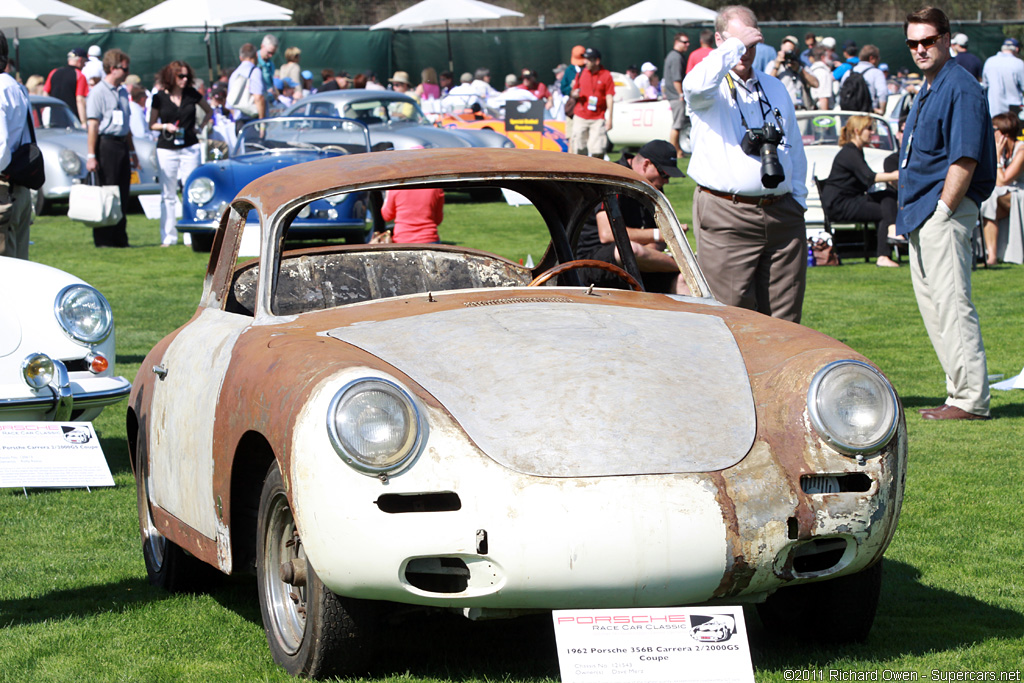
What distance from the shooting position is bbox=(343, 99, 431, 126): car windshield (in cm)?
2075

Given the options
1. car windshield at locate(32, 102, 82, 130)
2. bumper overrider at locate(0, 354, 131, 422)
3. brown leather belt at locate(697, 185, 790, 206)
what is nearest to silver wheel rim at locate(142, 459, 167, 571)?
bumper overrider at locate(0, 354, 131, 422)

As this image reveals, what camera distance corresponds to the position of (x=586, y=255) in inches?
262

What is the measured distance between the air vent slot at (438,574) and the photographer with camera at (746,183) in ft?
11.6

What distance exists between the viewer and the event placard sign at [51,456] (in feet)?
19.0

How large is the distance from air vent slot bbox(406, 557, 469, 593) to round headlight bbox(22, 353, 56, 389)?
338cm

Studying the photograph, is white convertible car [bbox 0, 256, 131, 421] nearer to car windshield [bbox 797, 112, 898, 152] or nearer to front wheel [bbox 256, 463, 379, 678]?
front wheel [bbox 256, 463, 379, 678]

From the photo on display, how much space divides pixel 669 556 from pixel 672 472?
0.72ft

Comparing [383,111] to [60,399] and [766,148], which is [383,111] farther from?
[60,399]

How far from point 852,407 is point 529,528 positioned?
0.98m

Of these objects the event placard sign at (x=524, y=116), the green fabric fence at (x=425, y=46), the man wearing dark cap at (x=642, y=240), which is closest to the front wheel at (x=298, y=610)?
the man wearing dark cap at (x=642, y=240)

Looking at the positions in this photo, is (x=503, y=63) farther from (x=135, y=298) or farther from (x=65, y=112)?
(x=135, y=298)

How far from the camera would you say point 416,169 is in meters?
4.68

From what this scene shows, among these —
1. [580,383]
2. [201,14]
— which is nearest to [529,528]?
[580,383]

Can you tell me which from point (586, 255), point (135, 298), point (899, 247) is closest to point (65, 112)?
point (135, 298)
